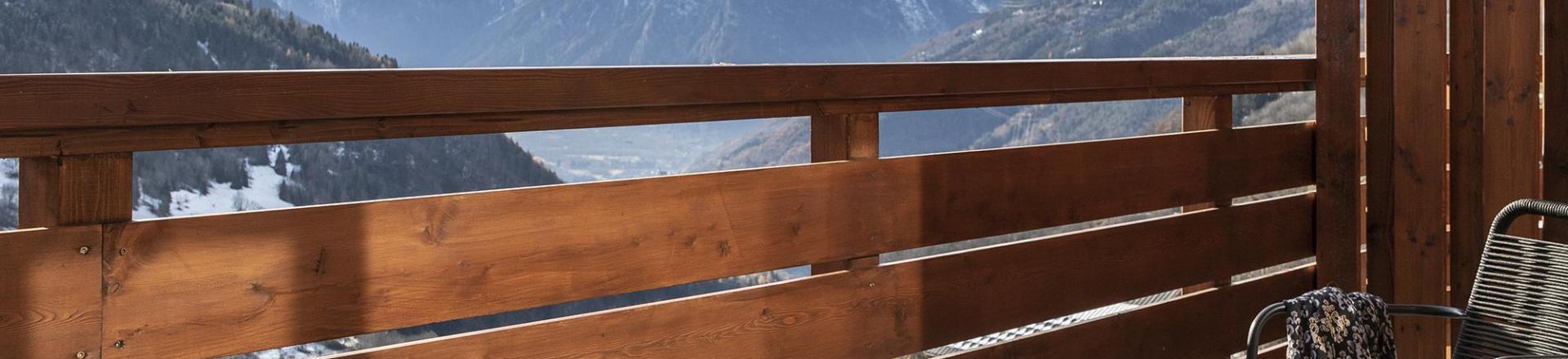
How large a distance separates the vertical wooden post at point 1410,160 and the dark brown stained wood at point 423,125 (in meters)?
0.98

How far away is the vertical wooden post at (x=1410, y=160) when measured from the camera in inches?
105

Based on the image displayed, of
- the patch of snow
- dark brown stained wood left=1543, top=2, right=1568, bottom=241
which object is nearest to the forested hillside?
the patch of snow

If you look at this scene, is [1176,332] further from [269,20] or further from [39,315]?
[269,20]

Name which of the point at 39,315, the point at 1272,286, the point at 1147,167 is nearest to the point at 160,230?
the point at 39,315

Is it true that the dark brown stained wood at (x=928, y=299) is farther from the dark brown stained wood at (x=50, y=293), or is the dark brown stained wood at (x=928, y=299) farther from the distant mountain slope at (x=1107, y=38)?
the distant mountain slope at (x=1107, y=38)

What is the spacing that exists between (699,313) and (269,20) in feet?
37.9

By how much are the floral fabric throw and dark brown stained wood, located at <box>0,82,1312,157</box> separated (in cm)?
65

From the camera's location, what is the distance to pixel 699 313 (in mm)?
1750

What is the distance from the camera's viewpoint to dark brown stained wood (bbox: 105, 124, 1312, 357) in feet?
4.35

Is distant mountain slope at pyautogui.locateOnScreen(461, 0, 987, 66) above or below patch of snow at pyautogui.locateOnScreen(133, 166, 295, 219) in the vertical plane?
above

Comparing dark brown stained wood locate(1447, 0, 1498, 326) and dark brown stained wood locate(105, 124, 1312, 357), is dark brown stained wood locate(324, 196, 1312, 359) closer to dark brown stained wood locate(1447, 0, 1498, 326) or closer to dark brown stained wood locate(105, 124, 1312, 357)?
dark brown stained wood locate(105, 124, 1312, 357)

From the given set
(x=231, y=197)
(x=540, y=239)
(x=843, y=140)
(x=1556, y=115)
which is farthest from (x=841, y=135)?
(x=231, y=197)

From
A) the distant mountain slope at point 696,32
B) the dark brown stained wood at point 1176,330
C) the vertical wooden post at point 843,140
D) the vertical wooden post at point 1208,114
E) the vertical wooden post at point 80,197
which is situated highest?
the distant mountain slope at point 696,32

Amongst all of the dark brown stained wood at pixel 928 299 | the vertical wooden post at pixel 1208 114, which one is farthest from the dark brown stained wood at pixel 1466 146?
the vertical wooden post at pixel 1208 114
